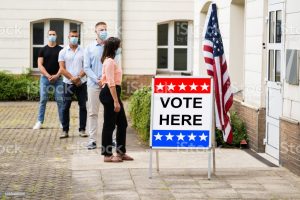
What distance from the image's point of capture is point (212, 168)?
36.3 feet

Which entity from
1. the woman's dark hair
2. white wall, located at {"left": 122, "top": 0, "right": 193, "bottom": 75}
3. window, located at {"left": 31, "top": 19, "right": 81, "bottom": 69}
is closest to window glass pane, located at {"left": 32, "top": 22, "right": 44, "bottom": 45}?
window, located at {"left": 31, "top": 19, "right": 81, "bottom": 69}

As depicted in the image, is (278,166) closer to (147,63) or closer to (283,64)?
(283,64)

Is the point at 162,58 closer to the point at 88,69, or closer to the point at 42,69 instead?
the point at 42,69

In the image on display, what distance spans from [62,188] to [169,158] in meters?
2.76

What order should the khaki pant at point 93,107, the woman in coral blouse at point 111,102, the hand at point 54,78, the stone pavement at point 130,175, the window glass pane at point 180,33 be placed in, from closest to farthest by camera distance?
the stone pavement at point 130,175, the woman in coral blouse at point 111,102, the khaki pant at point 93,107, the hand at point 54,78, the window glass pane at point 180,33

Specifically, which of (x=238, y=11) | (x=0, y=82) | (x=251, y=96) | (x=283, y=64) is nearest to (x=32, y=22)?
(x=0, y=82)

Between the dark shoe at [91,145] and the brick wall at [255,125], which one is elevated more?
the brick wall at [255,125]

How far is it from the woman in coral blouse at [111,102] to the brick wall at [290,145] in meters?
2.28

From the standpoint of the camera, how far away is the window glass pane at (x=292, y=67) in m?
10.6

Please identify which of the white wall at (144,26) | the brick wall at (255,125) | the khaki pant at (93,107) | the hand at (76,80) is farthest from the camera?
the white wall at (144,26)

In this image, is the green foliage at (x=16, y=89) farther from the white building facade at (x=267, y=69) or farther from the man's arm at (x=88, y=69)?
the man's arm at (x=88, y=69)

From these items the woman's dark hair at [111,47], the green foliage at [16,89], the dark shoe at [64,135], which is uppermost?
the woman's dark hair at [111,47]

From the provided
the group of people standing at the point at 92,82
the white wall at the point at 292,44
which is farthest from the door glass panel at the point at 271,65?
the group of people standing at the point at 92,82

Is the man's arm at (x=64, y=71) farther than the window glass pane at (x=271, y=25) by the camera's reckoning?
Yes
